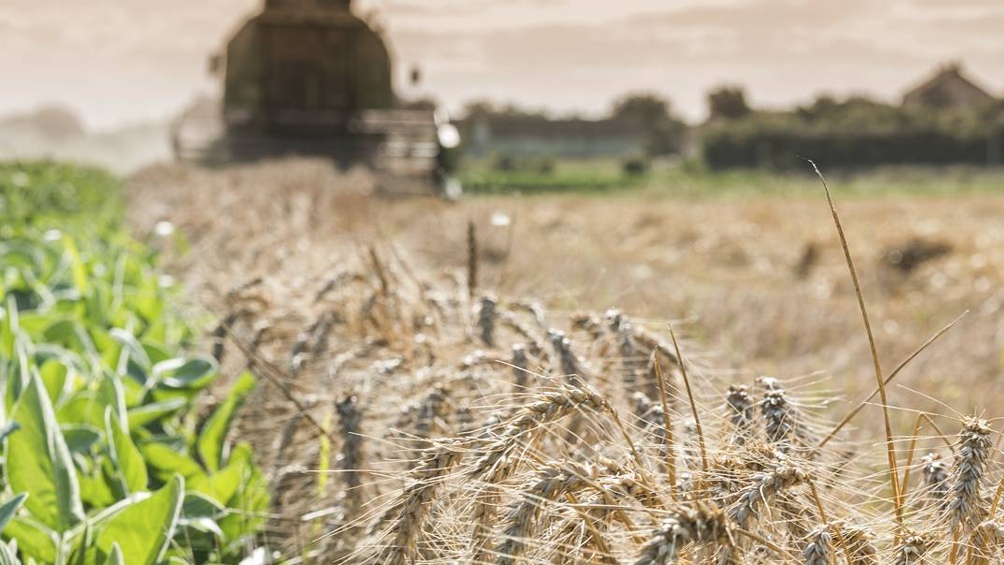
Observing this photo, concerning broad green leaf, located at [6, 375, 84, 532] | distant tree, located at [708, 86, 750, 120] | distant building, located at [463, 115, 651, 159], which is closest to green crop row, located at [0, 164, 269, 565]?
broad green leaf, located at [6, 375, 84, 532]

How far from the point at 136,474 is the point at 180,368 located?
0.74 metres

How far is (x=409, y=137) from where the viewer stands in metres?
16.0

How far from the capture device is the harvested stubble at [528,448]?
4.05ft

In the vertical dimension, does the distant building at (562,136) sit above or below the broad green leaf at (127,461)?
below

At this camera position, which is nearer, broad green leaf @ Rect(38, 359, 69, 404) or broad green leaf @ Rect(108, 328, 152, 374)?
broad green leaf @ Rect(38, 359, 69, 404)

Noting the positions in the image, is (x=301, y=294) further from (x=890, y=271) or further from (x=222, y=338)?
(x=890, y=271)

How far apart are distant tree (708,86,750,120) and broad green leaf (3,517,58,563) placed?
79.4 metres

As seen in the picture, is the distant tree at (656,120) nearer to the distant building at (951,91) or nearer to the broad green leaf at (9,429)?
the distant building at (951,91)

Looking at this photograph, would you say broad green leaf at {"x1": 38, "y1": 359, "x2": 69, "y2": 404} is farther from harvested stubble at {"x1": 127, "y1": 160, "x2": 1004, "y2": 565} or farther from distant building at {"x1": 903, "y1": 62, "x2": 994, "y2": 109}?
distant building at {"x1": 903, "y1": 62, "x2": 994, "y2": 109}

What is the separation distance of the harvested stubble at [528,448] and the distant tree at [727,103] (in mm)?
78541

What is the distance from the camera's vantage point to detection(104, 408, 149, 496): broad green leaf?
2414mm

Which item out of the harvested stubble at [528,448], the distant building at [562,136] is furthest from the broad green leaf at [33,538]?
the distant building at [562,136]

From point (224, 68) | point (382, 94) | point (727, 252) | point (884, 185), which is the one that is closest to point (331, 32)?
point (382, 94)

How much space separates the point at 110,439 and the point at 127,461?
82 mm
